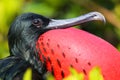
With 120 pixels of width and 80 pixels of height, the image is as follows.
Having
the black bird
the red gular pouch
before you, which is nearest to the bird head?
the black bird

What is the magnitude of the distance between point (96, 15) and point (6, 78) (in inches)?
21.7

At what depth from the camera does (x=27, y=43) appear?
3486mm

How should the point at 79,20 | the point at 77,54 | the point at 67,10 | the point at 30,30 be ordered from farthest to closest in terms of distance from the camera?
the point at 67,10 → the point at 30,30 → the point at 79,20 → the point at 77,54

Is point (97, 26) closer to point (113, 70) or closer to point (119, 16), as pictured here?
point (119, 16)

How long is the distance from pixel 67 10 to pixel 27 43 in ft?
7.36

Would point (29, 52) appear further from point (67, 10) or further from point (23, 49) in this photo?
point (67, 10)

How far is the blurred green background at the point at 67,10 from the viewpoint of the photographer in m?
5.16

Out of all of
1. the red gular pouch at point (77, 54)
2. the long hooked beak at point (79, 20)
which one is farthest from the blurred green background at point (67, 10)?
the red gular pouch at point (77, 54)

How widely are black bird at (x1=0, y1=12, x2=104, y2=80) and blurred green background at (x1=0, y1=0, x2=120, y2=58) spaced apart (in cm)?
150

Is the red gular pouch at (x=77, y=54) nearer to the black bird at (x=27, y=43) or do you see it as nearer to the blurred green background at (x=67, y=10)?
the black bird at (x=27, y=43)

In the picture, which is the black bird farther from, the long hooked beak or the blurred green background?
the blurred green background

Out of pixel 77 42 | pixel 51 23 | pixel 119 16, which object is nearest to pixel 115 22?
pixel 119 16

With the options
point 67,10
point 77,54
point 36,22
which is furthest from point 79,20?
point 67,10

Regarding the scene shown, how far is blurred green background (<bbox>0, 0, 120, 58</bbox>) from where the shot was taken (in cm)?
516
